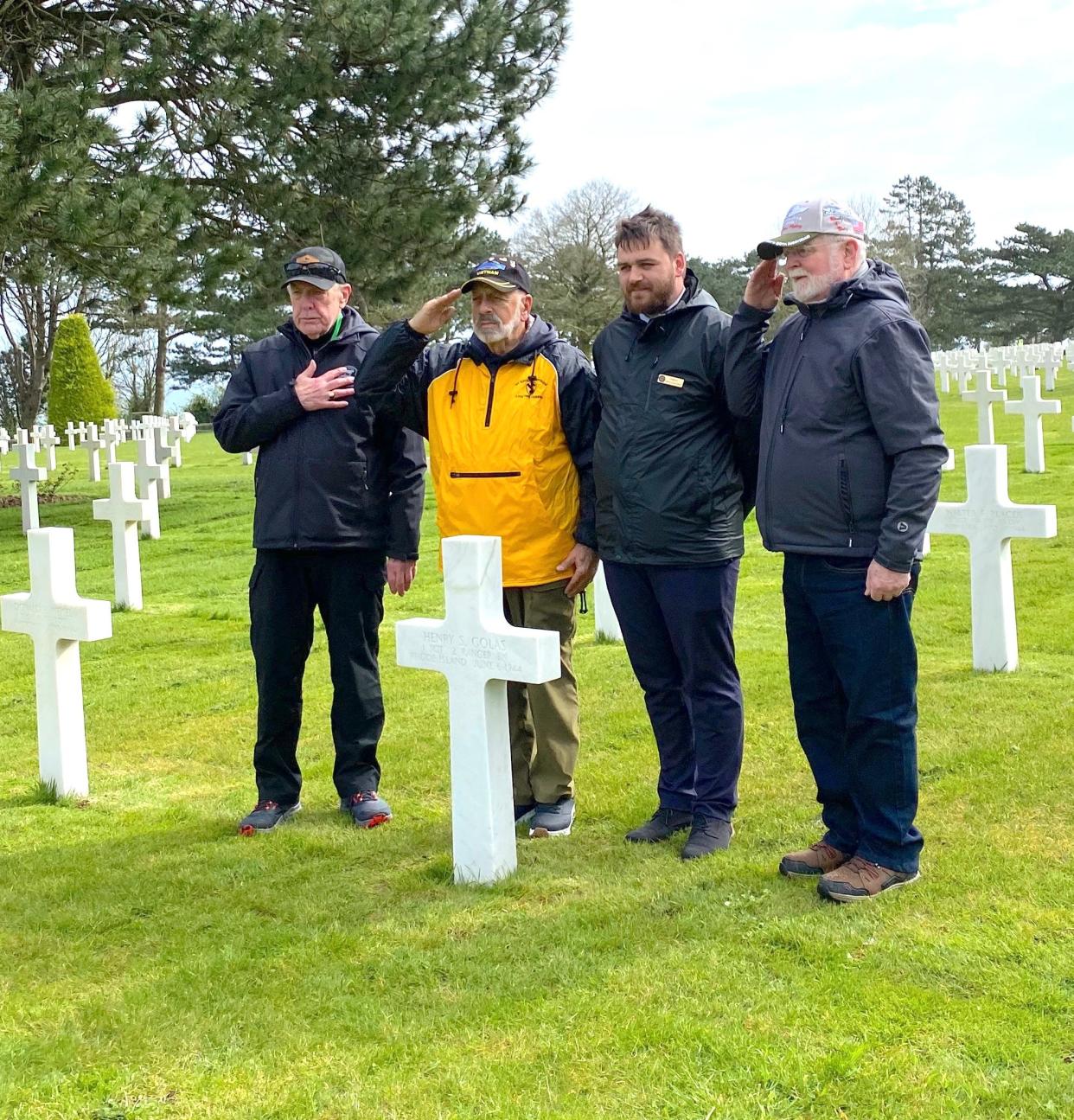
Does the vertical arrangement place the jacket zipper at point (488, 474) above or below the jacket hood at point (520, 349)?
below

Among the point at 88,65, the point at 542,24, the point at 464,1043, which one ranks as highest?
the point at 542,24

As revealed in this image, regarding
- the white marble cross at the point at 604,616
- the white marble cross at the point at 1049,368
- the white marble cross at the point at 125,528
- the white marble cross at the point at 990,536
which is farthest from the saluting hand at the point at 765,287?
the white marble cross at the point at 1049,368

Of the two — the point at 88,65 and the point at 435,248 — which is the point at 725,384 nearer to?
the point at 88,65

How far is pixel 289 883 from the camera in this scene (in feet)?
13.5

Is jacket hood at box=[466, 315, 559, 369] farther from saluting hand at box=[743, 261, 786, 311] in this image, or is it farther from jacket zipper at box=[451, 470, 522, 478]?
saluting hand at box=[743, 261, 786, 311]

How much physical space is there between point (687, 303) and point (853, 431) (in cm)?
81

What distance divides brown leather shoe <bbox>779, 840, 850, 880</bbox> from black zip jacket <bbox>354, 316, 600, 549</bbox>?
1207mm

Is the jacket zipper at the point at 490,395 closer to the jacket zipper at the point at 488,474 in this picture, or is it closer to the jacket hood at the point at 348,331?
the jacket zipper at the point at 488,474

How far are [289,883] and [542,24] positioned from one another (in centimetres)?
1376

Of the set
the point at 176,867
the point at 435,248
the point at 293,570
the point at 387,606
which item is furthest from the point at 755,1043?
the point at 435,248

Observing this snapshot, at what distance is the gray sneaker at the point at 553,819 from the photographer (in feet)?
14.6

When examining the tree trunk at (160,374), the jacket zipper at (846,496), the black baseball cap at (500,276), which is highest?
the tree trunk at (160,374)

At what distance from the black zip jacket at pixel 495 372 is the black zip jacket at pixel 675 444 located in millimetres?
171

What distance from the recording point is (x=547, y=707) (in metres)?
4.50
